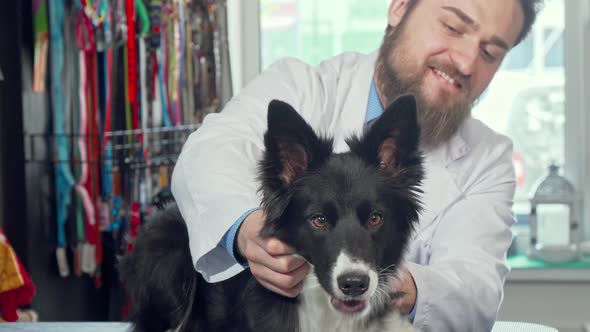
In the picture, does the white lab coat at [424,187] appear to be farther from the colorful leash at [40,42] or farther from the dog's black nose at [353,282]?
the colorful leash at [40,42]

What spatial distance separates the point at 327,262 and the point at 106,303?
2003 mm

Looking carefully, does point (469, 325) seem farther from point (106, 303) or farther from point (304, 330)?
point (106, 303)

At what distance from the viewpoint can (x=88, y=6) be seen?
102 inches

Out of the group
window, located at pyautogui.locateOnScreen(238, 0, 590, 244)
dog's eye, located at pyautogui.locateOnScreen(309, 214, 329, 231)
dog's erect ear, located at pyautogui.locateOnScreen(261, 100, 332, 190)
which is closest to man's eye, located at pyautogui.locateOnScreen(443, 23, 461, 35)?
dog's erect ear, located at pyautogui.locateOnScreen(261, 100, 332, 190)

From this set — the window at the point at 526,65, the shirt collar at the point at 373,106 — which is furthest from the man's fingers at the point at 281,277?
the window at the point at 526,65

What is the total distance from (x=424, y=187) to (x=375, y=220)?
0.26m

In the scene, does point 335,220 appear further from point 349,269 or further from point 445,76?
point 445,76

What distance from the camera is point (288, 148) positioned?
1197 mm

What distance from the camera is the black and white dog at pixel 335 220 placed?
115cm

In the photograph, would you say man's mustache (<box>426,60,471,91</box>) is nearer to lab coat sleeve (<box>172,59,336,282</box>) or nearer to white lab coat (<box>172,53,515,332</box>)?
white lab coat (<box>172,53,515,332</box>)

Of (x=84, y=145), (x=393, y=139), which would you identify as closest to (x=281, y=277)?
(x=393, y=139)

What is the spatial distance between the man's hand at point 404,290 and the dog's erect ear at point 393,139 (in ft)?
0.65

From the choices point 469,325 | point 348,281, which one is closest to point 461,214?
point 469,325

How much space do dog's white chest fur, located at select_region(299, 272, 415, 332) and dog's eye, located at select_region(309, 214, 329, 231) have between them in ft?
0.41
